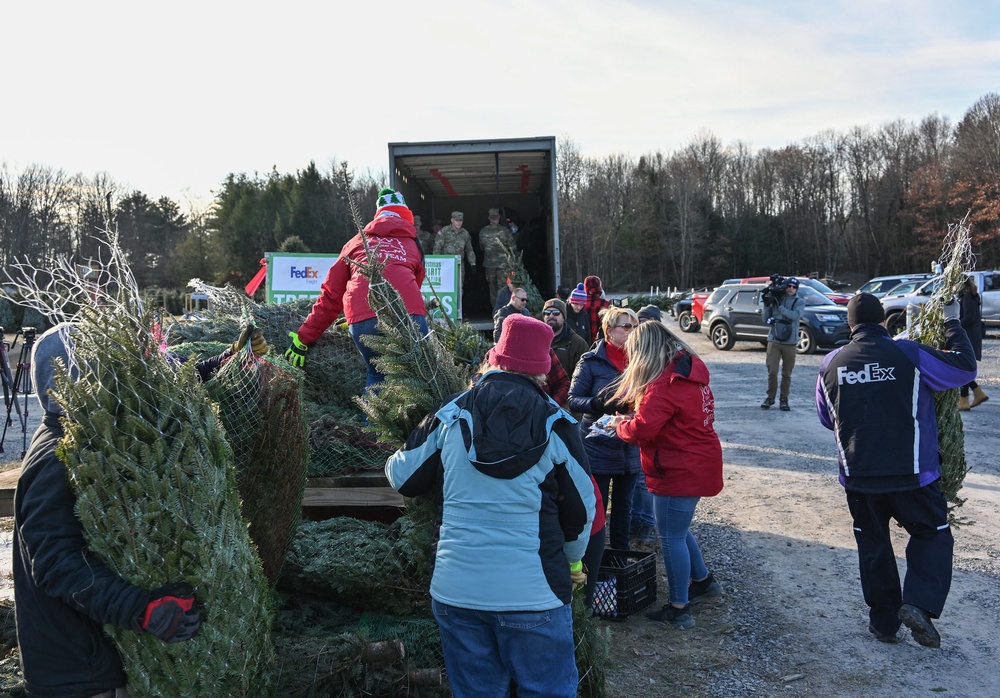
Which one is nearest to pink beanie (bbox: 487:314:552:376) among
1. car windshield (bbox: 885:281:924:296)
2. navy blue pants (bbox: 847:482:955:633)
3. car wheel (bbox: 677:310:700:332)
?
navy blue pants (bbox: 847:482:955:633)

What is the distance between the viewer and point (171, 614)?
2.18 m

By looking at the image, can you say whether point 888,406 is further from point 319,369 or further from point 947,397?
point 319,369

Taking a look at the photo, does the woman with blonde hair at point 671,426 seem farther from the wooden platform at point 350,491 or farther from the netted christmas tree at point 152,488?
the netted christmas tree at point 152,488

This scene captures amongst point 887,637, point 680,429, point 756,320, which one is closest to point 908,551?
point 887,637

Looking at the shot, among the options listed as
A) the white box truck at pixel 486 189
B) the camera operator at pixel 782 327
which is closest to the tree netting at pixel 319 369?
the white box truck at pixel 486 189

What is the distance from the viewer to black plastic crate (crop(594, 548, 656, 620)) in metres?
4.66

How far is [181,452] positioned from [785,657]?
3373mm

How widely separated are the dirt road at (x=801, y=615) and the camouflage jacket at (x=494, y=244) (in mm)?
5734

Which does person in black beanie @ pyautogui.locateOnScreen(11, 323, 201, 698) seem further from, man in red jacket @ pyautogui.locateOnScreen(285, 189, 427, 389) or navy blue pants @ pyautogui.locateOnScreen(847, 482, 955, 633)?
navy blue pants @ pyautogui.locateOnScreen(847, 482, 955, 633)

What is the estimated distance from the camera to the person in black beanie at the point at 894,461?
4164mm

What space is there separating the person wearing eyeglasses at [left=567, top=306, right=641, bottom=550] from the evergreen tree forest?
37777 millimetres

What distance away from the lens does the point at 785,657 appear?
13.8 feet

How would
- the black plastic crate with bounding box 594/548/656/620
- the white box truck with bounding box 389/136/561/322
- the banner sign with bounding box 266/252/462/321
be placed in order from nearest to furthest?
the black plastic crate with bounding box 594/548/656/620
the banner sign with bounding box 266/252/462/321
the white box truck with bounding box 389/136/561/322

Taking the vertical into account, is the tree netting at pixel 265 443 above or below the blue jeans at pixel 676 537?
above
